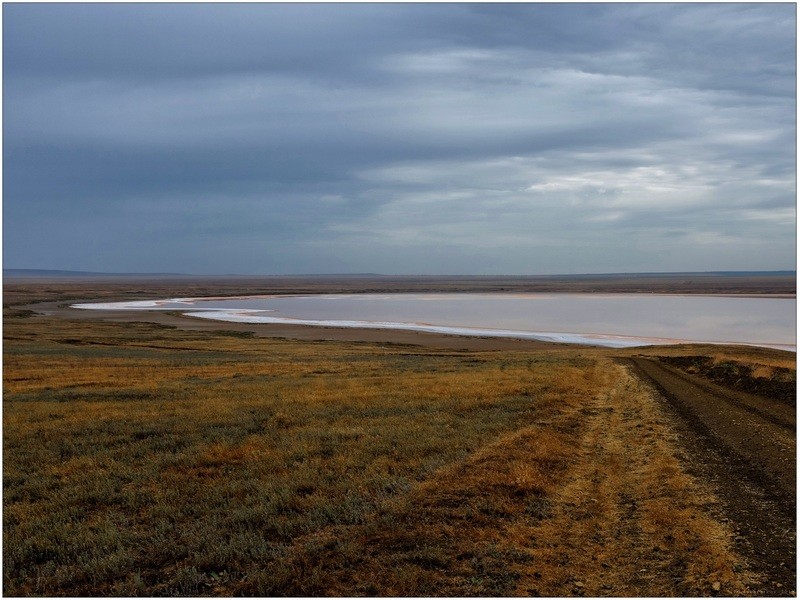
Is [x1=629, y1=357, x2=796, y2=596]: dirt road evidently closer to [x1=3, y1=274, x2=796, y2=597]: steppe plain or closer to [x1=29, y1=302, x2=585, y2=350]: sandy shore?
[x1=3, y1=274, x2=796, y2=597]: steppe plain

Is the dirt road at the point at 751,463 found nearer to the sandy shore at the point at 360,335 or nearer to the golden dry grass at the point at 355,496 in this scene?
the golden dry grass at the point at 355,496

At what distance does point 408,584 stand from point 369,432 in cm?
854

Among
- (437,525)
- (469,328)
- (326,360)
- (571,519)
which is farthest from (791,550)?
Answer: (469,328)

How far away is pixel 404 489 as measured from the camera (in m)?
11.6

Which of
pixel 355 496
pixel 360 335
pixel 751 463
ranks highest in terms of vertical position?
pixel 751 463

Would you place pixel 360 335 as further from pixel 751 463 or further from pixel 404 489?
pixel 404 489

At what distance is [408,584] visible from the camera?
782 centimetres

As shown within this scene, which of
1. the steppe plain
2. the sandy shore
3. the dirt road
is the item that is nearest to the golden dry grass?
the steppe plain

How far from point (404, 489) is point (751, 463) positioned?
7.68 metres

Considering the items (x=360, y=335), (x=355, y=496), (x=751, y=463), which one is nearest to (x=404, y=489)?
(x=355, y=496)

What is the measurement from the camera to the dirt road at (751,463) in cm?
859

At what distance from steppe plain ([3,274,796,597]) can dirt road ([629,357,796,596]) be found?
0.06 m

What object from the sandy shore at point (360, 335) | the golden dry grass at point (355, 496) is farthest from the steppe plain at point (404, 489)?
the sandy shore at point (360, 335)

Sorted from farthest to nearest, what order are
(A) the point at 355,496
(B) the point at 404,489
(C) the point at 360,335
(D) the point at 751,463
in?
(C) the point at 360,335
(D) the point at 751,463
(B) the point at 404,489
(A) the point at 355,496
